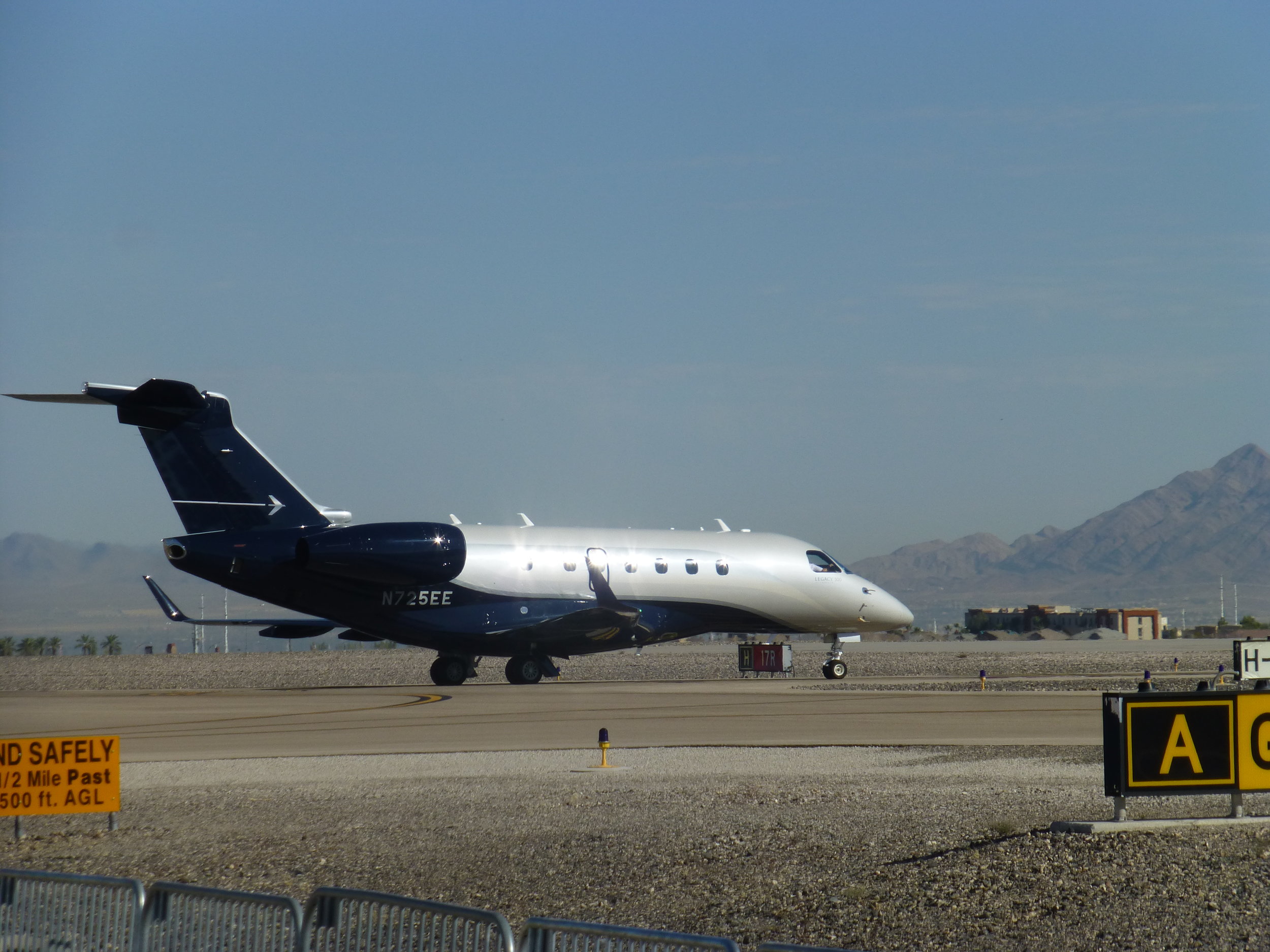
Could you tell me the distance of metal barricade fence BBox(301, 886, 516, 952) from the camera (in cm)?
632

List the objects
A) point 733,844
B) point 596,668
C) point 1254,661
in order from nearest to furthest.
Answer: point 733,844, point 1254,661, point 596,668

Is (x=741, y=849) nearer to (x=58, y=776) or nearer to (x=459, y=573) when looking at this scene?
(x=58, y=776)

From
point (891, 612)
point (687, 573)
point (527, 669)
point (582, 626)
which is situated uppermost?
point (687, 573)

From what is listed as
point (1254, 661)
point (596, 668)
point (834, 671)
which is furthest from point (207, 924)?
point (596, 668)

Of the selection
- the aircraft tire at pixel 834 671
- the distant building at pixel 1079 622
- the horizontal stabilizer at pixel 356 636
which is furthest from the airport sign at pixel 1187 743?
the distant building at pixel 1079 622

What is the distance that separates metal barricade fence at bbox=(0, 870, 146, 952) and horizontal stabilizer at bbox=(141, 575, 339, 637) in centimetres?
2630

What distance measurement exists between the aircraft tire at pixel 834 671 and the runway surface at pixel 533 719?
4364 mm

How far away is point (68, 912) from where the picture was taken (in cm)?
743

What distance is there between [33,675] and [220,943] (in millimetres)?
43785

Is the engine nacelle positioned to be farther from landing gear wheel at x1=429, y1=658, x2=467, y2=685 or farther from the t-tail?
landing gear wheel at x1=429, y1=658, x2=467, y2=685

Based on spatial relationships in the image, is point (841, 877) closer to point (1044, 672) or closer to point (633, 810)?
point (633, 810)

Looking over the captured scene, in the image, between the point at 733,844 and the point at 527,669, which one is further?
the point at 527,669

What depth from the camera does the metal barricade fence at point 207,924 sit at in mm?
6816

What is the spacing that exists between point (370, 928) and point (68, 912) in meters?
1.80
